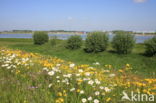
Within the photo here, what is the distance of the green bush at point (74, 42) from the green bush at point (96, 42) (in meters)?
1.96

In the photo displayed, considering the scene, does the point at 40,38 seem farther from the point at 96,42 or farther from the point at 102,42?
the point at 102,42

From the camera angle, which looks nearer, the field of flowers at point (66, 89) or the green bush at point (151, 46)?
the field of flowers at point (66, 89)

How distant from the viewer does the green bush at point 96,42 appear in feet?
53.7

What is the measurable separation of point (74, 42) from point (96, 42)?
3385 mm

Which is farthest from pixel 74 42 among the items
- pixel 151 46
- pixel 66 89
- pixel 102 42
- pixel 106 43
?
pixel 66 89

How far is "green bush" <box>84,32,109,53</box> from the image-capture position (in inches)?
644

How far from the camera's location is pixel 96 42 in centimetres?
1638

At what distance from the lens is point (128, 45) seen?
585 inches

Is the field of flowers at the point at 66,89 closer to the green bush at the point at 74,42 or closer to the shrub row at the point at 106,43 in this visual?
the shrub row at the point at 106,43

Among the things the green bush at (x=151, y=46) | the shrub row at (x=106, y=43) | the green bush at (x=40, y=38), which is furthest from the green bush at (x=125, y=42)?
the green bush at (x=40, y=38)

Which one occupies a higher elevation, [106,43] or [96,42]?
[96,42]

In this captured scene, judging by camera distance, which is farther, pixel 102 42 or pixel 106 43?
pixel 106 43

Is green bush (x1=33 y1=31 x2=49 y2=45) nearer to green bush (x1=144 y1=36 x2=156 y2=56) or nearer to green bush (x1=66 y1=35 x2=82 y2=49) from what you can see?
green bush (x1=66 y1=35 x2=82 y2=49)

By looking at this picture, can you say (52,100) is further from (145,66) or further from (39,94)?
(145,66)
